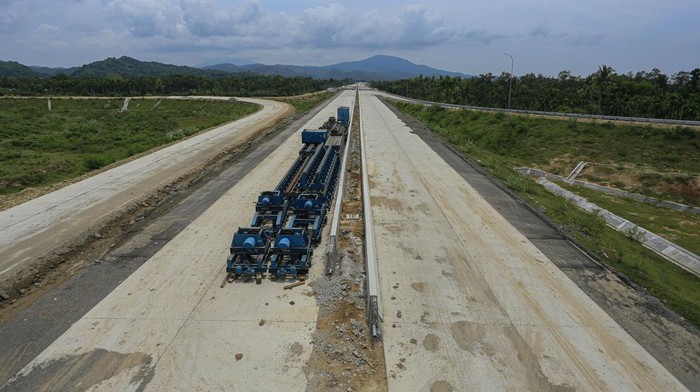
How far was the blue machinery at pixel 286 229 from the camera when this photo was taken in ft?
35.0

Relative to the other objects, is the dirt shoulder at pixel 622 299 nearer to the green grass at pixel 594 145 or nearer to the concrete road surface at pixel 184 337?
the concrete road surface at pixel 184 337

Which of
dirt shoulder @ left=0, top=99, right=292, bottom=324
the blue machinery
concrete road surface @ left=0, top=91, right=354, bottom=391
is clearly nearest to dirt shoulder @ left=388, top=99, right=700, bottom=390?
concrete road surface @ left=0, top=91, right=354, bottom=391

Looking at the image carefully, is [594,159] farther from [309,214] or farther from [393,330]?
[393,330]

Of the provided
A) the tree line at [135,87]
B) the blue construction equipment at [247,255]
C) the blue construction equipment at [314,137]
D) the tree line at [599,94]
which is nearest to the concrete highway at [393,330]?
the blue construction equipment at [247,255]

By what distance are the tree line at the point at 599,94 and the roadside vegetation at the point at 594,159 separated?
1830 centimetres

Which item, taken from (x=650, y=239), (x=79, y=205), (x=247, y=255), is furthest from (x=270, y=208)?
(x=650, y=239)

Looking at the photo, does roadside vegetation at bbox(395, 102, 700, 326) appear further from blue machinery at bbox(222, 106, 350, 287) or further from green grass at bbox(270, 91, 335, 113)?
green grass at bbox(270, 91, 335, 113)

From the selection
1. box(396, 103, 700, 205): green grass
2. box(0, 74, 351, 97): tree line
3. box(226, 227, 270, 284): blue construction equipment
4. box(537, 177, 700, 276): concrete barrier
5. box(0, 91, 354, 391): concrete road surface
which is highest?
box(0, 74, 351, 97): tree line

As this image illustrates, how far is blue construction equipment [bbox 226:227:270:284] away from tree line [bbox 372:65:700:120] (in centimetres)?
5300

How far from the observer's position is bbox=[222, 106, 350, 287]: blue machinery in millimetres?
10664

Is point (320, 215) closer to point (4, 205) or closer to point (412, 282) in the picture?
point (412, 282)

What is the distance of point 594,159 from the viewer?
30.6m

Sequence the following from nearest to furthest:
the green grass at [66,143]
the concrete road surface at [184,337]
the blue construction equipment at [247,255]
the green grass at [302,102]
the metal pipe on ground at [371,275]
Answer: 1. the concrete road surface at [184,337]
2. the metal pipe on ground at [371,275]
3. the blue construction equipment at [247,255]
4. the green grass at [66,143]
5. the green grass at [302,102]

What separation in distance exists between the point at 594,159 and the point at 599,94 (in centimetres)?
2738
